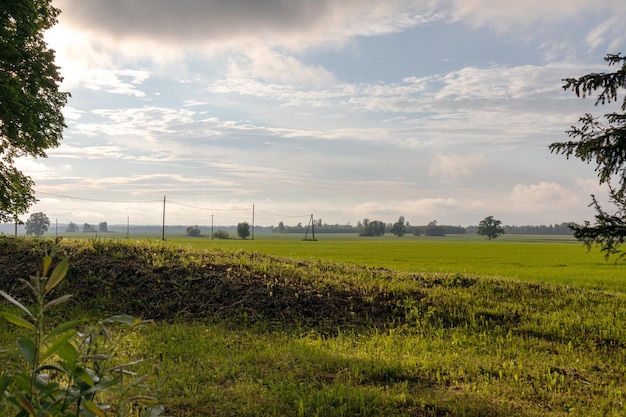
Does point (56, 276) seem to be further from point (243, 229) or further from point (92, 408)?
point (243, 229)

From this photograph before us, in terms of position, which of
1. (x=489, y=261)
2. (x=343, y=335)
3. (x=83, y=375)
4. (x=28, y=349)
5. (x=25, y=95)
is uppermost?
(x=25, y=95)

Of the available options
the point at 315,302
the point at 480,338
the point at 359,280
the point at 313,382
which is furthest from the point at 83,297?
the point at 480,338

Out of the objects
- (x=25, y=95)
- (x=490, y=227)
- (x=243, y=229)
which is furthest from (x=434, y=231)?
(x=25, y=95)

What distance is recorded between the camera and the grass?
20.3 ft

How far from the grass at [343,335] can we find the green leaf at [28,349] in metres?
2.84

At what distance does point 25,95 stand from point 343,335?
632 inches

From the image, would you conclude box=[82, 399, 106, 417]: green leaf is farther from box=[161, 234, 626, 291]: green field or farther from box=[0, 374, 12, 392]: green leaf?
box=[161, 234, 626, 291]: green field

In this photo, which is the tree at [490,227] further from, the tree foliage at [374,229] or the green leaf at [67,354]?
the green leaf at [67,354]

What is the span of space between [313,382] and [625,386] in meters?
4.70

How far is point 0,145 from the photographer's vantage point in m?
21.1

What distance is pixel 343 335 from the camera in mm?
9828

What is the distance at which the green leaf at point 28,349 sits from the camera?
1774 mm

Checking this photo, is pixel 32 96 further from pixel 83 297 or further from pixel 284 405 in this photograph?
pixel 284 405

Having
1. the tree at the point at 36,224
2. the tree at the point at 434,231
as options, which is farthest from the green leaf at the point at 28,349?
the tree at the point at 434,231
